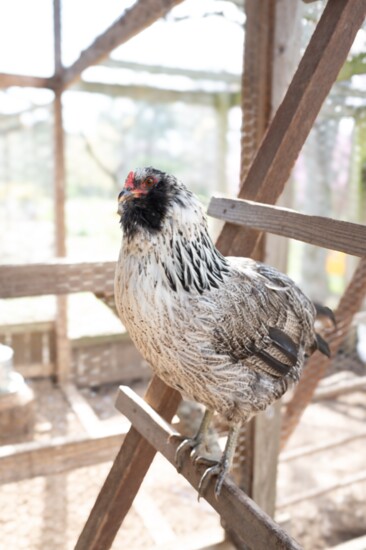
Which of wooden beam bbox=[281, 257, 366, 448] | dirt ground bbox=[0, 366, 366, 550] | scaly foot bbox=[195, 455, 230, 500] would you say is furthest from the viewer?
dirt ground bbox=[0, 366, 366, 550]

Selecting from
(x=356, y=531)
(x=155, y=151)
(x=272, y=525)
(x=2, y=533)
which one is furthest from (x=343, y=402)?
(x=155, y=151)

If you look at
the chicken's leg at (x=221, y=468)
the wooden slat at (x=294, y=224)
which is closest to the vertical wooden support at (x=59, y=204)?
the wooden slat at (x=294, y=224)

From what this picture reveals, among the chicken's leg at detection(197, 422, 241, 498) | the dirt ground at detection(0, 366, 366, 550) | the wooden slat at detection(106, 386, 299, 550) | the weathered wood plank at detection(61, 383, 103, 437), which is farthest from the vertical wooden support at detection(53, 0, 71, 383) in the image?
the chicken's leg at detection(197, 422, 241, 498)

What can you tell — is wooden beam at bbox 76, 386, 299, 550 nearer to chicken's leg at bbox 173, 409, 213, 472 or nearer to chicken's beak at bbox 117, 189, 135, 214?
chicken's leg at bbox 173, 409, 213, 472

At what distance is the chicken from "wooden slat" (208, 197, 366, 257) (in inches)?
4.4

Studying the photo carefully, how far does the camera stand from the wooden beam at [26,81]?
257cm

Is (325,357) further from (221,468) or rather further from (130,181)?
(130,181)

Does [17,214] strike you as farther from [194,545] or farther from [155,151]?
[194,545]

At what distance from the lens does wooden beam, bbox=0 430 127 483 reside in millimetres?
1652

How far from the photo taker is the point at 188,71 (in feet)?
12.1

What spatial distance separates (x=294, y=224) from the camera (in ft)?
3.27

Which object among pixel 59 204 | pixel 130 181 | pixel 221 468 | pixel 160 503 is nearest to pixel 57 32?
pixel 59 204

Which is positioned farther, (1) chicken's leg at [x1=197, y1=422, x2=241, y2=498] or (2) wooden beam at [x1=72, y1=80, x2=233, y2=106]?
(2) wooden beam at [x1=72, y1=80, x2=233, y2=106]

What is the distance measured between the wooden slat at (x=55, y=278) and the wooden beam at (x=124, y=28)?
0.84 m
